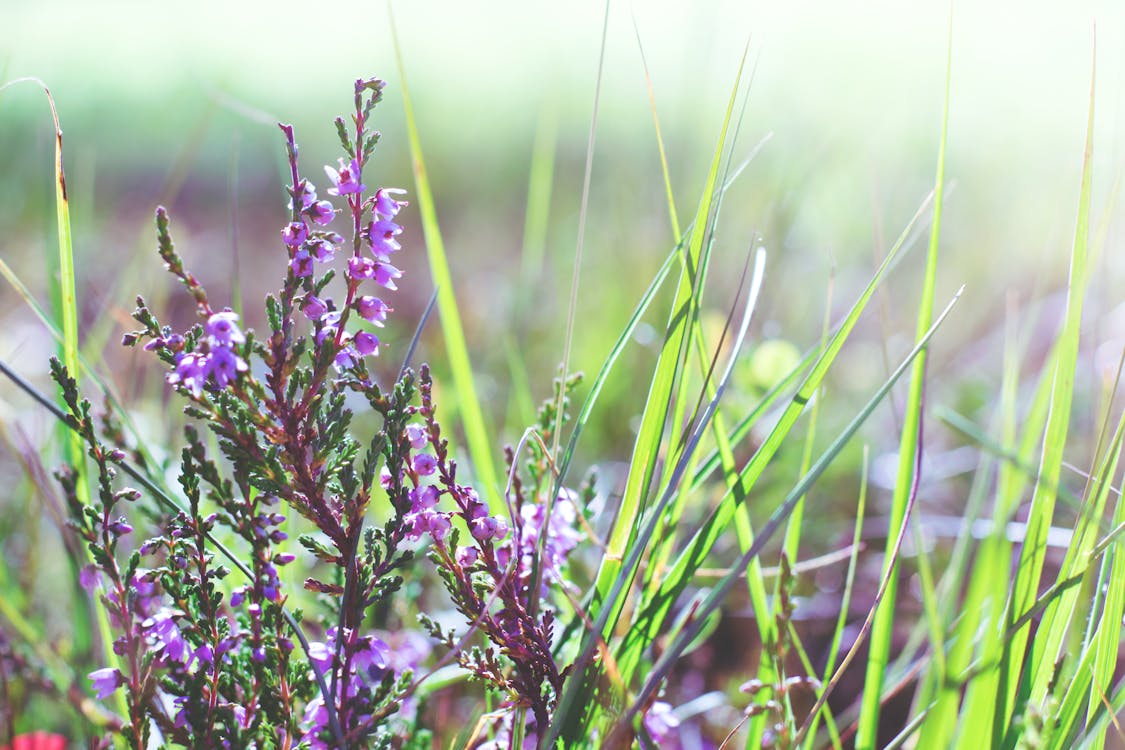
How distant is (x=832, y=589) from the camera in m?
2.04

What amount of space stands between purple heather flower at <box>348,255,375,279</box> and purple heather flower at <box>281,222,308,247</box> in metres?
0.05

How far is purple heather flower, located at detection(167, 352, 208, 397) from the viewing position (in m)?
0.80

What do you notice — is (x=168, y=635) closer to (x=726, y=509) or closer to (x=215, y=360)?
(x=215, y=360)

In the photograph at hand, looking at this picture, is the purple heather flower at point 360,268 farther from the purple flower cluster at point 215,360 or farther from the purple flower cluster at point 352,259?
the purple flower cluster at point 215,360

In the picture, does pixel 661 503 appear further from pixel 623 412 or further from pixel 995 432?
pixel 623 412

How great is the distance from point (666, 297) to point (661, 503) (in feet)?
5.23

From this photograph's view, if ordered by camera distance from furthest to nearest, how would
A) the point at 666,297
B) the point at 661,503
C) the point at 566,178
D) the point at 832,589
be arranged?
the point at 566,178, the point at 666,297, the point at 832,589, the point at 661,503

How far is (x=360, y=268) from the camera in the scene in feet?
3.01

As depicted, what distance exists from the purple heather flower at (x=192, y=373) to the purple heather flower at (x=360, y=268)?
176mm

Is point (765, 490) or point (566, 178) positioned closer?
point (765, 490)

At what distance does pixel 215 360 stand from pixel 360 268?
7.1 inches

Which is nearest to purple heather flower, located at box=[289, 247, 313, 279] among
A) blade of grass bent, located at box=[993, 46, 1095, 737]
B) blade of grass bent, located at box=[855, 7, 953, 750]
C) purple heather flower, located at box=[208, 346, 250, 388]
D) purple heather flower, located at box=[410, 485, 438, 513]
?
purple heather flower, located at box=[208, 346, 250, 388]

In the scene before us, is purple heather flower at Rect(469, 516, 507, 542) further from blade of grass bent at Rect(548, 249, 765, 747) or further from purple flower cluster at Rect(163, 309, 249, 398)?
purple flower cluster at Rect(163, 309, 249, 398)

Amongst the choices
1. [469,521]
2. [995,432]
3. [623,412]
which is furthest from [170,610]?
[623,412]
